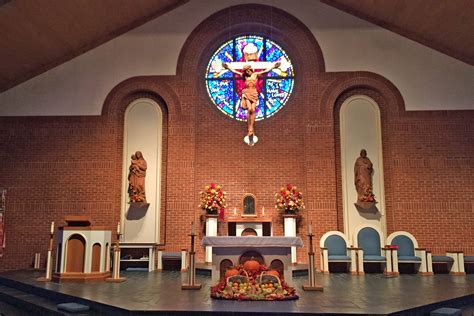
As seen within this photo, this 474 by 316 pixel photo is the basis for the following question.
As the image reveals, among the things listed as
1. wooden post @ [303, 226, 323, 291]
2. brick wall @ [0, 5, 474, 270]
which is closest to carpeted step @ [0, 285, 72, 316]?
brick wall @ [0, 5, 474, 270]

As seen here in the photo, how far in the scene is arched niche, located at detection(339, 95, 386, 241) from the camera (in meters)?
10.6

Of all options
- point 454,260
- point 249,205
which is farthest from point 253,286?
point 454,260

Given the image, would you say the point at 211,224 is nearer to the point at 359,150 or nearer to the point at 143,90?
the point at 143,90

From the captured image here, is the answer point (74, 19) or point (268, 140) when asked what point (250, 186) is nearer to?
point (268, 140)

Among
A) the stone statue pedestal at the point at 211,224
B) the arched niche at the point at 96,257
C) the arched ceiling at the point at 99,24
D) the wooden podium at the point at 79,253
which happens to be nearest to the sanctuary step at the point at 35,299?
the wooden podium at the point at 79,253

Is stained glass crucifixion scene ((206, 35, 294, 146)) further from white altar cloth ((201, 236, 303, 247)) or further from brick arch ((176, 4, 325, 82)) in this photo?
white altar cloth ((201, 236, 303, 247))

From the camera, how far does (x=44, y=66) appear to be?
36.1ft

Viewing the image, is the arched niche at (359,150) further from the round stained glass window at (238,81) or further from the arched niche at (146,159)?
the arched niche at (146,159)

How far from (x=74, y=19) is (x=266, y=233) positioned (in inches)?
243

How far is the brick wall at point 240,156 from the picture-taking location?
10359 millimetres

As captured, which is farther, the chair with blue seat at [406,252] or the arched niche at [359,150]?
the arched niche at [359,150]

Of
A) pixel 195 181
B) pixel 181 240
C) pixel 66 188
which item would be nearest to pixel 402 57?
pixel 195 181

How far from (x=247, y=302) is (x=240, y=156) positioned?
5.28 m

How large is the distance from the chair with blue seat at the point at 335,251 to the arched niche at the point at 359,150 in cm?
60
